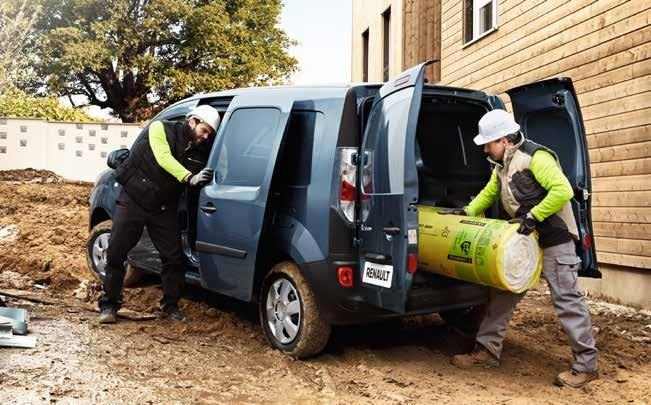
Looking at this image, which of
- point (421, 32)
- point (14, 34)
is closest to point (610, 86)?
point (421, 32)

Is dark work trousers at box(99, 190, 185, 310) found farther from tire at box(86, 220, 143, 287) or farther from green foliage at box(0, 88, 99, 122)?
green foliage at box(0, 88, 99, 122)

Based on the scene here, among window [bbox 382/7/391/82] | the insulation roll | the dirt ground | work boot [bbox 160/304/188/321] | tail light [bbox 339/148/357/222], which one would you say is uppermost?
window [bbox 382/7/391/82]

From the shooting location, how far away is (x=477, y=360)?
465 cm

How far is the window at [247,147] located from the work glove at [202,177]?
6 centimetres

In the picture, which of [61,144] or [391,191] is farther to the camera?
[61,144]

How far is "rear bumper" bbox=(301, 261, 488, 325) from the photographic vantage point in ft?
14.0

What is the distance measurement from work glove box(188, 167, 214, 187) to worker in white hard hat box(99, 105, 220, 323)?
5 centimetres

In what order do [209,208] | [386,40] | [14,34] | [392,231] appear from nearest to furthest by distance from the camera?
[392,231], [209,208], [386,40], [14,34]

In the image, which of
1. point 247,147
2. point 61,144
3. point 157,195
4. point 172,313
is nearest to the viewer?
point 247,147

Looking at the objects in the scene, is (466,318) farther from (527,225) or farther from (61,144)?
(61,144)

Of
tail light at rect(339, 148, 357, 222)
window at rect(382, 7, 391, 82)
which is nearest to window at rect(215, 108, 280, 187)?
tail light at rect(339, 148, 357, 222)

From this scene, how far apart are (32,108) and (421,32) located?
15.0 meters

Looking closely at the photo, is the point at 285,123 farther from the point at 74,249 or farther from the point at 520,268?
the point at 74,249

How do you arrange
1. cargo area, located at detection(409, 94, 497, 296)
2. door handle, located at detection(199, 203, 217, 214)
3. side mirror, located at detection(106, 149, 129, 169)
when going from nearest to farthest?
1. cargo area, located at detection(409, 94, 497, 296)
2. door handle, located at detection(199, 203, 217, 214)
3. side mirror, located at detection(106, 149, 129, 169)
